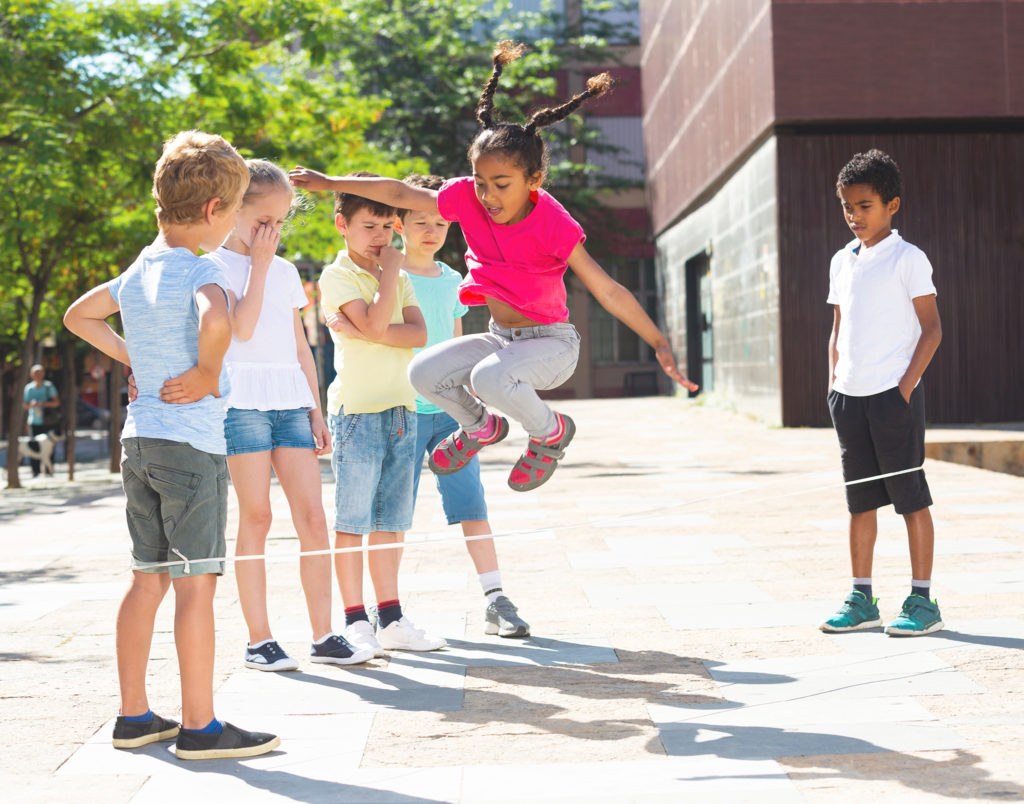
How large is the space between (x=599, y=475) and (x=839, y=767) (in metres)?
9.77

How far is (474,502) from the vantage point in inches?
216

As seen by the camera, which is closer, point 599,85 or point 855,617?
point 599,85

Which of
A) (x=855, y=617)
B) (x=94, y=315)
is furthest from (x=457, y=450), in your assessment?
(x=855, y=617)

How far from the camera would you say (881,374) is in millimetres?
5293

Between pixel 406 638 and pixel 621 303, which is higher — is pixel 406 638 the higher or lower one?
the lower one

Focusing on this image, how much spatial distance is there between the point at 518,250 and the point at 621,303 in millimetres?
386

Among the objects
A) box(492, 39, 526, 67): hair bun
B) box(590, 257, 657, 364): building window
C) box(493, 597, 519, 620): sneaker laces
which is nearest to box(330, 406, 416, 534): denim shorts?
box(493, 597, 519, 620): sneaker laces

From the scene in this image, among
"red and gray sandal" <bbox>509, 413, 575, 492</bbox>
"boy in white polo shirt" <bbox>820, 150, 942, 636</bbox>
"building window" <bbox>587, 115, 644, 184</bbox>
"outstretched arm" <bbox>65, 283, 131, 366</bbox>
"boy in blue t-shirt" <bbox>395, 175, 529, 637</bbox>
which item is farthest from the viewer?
"building window" <bbox>587, 115, 644, 184</bbox>

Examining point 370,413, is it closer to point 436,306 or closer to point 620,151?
point 436,306

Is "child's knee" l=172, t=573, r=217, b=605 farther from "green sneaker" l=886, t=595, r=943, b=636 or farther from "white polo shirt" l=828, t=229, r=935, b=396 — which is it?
"white polo shirt" l=828, t=229, r=935, b=396

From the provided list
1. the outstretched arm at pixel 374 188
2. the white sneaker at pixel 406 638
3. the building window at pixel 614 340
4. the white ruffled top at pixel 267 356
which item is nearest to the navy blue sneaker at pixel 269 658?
the white sneaker at pixel 406 638

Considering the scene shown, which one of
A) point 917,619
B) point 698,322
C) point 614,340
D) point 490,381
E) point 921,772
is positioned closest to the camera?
point 921,772

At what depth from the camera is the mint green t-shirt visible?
216 inches

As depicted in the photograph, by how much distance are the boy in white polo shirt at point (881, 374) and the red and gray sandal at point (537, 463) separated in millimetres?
1493
